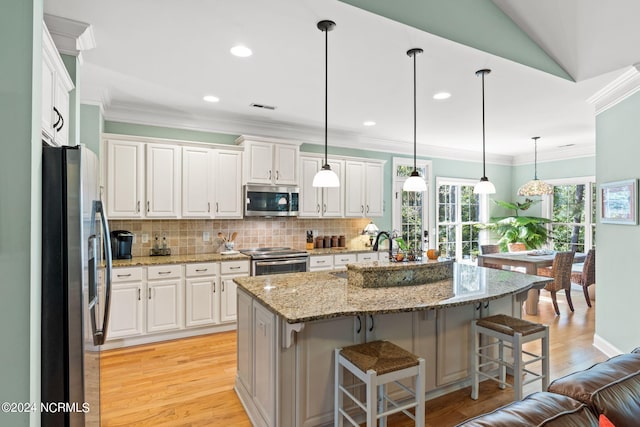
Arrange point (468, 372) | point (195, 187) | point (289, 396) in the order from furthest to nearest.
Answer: point (195, 187) < point (468, 372) < point (289, 396)

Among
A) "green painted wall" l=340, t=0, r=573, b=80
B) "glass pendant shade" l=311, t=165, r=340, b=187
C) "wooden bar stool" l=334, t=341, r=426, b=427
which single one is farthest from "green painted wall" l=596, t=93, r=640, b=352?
"glass pendant shade" l=311, t=165, r=340, b=187

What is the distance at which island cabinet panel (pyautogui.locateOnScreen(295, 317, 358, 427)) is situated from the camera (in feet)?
6.99

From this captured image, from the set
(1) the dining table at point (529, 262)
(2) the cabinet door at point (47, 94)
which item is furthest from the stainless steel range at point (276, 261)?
(1) the dining table at point (529, 262)

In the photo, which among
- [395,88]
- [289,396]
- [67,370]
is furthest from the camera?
[395,88]

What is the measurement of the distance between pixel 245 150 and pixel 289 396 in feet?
10.6

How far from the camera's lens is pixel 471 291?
2541 millimetres

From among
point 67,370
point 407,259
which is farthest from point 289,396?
point 407,259

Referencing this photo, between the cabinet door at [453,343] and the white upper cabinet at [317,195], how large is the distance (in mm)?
2781

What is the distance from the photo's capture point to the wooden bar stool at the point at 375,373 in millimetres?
1871

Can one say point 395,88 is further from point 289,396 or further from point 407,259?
point 289,396

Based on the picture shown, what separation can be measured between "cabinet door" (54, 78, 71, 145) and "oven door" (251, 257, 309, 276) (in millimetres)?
2416

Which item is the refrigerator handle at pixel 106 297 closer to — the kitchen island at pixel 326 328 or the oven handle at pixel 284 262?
the kitchen island at pixel 326 328

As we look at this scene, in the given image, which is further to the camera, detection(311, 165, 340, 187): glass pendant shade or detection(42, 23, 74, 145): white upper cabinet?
detection(311, 165, 340, 187): glass pendant shade

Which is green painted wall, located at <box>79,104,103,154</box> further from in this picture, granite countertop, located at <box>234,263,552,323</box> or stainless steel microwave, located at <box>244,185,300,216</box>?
granite countertop, located at <box>234,263,552,323</box>
